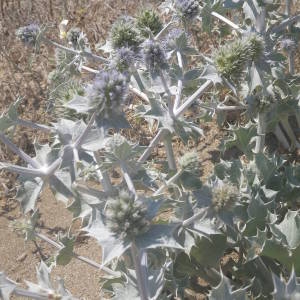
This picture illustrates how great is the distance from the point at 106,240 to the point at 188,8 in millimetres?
1201

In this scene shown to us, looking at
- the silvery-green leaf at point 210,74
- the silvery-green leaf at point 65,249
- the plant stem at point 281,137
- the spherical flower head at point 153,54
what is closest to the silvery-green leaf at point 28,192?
the silvery-green leaf at point 65,249

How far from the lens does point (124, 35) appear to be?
1.91 meters

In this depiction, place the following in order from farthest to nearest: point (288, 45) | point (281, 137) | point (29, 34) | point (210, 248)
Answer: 1. point (281, 137)
2. point (288, 45)
3. point (29, 34)
4. point (210, 248)

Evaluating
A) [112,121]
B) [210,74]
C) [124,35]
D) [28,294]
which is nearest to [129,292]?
[28,294]

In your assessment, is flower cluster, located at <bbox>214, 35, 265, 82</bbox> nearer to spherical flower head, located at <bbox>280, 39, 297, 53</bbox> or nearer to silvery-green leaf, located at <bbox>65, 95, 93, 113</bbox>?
silvery-green leaf, located at <bbox>65, 95, 93, 113</bbox>

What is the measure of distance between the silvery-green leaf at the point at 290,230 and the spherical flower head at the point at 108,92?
733 millimetres

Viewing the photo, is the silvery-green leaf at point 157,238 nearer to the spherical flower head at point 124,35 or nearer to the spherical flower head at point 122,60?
the spherical flower head at point 122,60

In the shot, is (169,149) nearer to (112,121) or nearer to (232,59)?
(232,59)

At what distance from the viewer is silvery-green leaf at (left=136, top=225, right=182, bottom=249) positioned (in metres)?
1.23

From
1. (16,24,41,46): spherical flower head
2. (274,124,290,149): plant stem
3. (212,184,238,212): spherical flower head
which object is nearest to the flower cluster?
(212,184,238,212): spherical flower head

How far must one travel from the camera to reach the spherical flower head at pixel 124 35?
6.26 feet

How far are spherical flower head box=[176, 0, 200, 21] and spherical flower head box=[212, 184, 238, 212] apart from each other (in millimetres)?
922

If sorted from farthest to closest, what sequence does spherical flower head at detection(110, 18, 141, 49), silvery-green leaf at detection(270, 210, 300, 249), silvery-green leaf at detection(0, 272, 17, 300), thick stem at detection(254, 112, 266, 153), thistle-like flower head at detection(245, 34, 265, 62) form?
1. thick stem at detection(254, 112, 266, 153)
2. spherical flower head at detection(110, 18, 141, 49)
3. thistle-like flower head at detection(245, 34, 265, 62)
4. silvery-green leaf at detection(270, 210, 300, 249)
5. silvery-green leaf at detection(0, 272, 17, 300)

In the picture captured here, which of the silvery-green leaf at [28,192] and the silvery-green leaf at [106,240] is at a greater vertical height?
the silvery-green leaf at [106,240]
